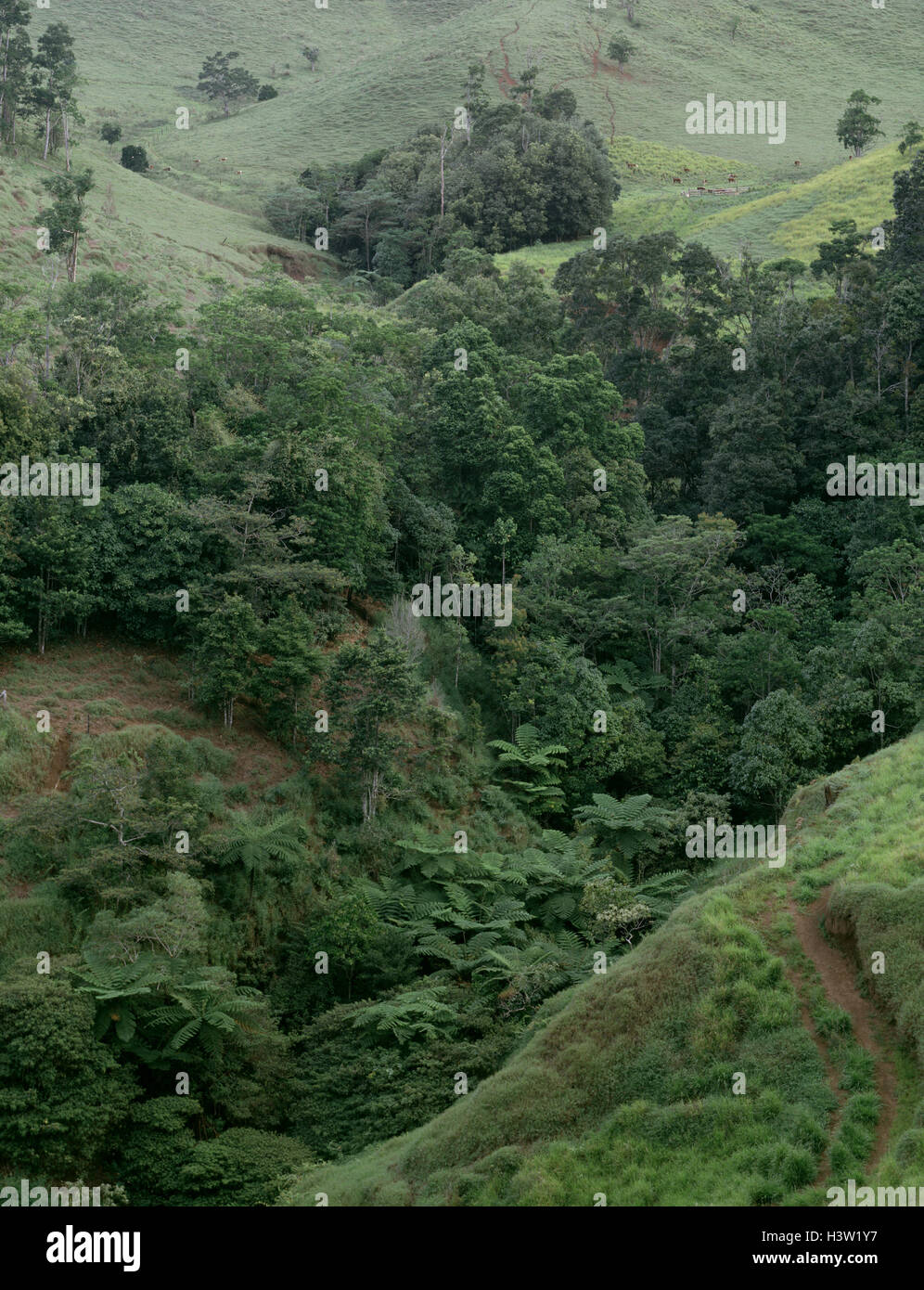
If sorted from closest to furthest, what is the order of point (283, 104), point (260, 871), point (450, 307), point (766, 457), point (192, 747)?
1. point (260, 871)
2. point (192, 747)
3. point (766, 457)
4. point (450, 307)
5. point (283, 104)

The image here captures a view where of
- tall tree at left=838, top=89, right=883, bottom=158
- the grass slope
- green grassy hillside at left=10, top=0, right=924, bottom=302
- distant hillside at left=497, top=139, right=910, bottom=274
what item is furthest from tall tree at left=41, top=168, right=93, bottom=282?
tall tree at left=838, top=89, right=883, bottom=158

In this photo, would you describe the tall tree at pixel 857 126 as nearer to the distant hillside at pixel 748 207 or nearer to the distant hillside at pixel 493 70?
the distant hillside at pixel 748 207

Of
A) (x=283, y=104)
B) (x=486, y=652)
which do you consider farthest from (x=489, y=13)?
(x=486, y=652)

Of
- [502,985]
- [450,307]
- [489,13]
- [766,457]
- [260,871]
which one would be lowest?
[502,985]

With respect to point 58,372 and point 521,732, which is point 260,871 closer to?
point 521,732

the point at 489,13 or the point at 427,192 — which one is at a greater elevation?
the point at 489,13

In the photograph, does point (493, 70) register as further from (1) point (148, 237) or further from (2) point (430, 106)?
(1) point (148, 237)

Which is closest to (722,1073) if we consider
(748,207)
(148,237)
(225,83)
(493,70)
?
(148,237)

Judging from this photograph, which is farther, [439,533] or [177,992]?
[439,533]

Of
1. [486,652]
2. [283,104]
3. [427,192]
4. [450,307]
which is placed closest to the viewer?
[486,652]
